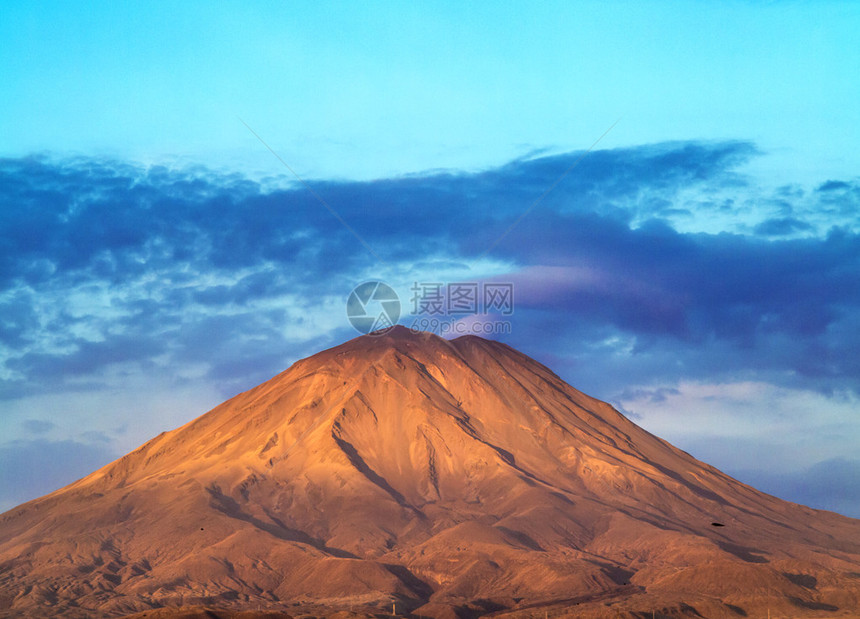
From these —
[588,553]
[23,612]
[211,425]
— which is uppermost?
[211,425]

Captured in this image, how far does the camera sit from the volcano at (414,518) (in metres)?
126

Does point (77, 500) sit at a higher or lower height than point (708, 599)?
higher

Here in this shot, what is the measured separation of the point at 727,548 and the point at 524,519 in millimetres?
28238

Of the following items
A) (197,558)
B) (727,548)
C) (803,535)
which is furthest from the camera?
(803,535)

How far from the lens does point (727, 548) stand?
146625 mm

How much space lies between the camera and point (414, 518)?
15362 centimetres

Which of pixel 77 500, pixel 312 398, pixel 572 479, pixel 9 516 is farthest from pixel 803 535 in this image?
pixel 9 516

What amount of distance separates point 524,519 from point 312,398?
4948 cm

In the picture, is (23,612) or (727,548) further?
(727,548)

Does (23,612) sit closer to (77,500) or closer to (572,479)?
(77,500)

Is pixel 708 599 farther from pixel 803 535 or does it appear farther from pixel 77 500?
pixel 77 500

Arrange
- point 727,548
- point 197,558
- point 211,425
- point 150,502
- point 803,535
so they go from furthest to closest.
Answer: point 211,425 < point 803,535 < point 150,502 < point 727,548 < point 197,558

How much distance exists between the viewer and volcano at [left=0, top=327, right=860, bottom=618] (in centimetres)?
12569

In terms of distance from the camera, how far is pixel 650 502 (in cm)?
16350
